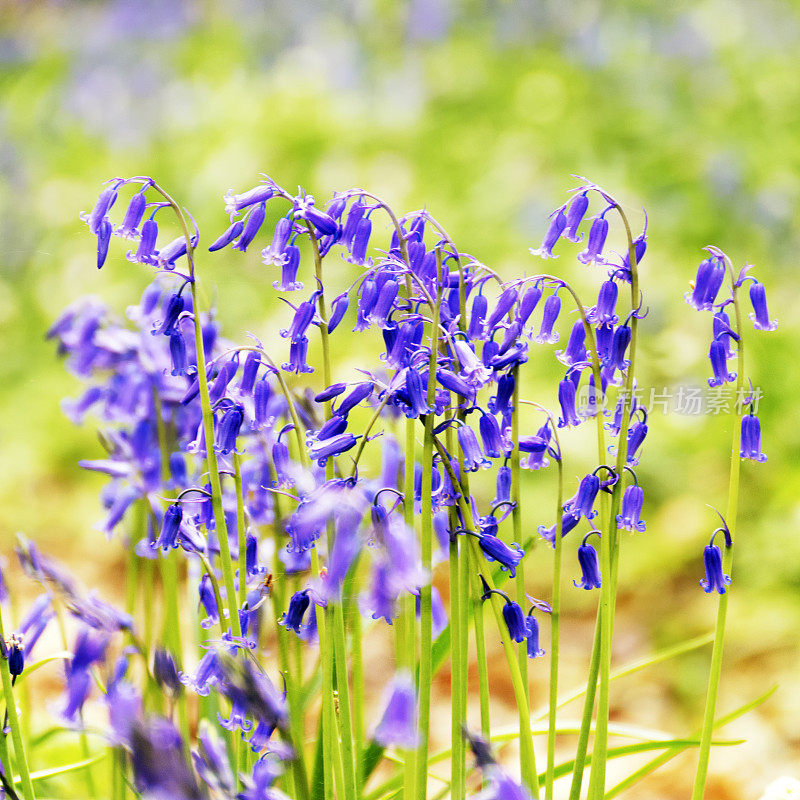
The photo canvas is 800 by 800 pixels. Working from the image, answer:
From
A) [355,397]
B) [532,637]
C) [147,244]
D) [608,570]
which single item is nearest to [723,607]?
[608,570]

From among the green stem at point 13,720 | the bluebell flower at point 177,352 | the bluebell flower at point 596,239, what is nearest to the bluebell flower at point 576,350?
the bluebell flower at point 596,239

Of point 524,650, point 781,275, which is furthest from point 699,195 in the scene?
point 524,650

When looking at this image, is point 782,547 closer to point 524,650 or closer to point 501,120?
point 524,650

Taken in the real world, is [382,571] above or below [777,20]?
below

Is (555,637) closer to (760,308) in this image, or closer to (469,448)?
(469,448)

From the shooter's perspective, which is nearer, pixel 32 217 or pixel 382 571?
pixel 382 571

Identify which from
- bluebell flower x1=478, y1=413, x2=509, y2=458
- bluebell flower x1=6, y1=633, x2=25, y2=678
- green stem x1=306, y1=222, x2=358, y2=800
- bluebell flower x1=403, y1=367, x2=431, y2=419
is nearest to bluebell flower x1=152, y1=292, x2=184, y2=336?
green stem x1=306, y1=222, x2=358, y2=800
